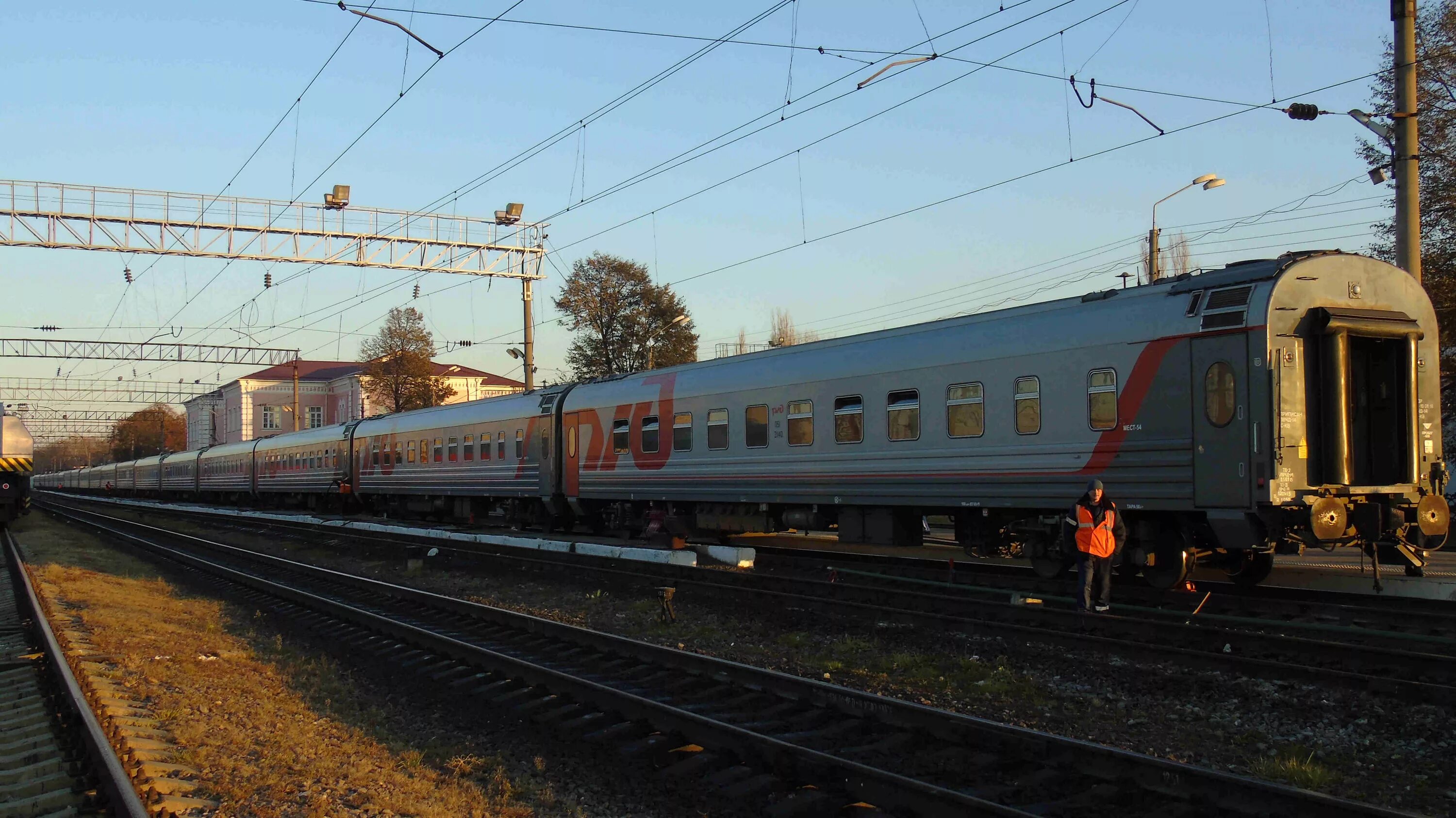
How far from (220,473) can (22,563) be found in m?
36.2

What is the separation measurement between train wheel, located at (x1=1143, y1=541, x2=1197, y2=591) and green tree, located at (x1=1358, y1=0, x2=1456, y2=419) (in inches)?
605

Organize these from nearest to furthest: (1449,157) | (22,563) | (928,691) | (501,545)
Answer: (928,691) < (22,563) < (501,545) < (1449,157)

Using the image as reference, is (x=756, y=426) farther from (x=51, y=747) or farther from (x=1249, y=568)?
(x=51, y=747)

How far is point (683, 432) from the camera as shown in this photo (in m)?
20.0

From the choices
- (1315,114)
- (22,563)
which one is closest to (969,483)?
(1315,114)

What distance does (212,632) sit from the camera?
12625 mm

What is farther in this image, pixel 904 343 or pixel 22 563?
pixel 22 563

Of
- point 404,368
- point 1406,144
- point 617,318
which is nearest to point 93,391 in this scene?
point 404,368

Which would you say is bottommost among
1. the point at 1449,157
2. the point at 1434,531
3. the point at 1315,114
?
the point at 1434,531

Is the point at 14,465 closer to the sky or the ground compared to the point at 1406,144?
closer to the ground

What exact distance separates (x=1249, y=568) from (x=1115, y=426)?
246 cm

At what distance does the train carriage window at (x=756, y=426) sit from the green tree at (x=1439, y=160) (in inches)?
615

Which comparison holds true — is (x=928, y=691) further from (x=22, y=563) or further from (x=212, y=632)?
(x=22, y=563)

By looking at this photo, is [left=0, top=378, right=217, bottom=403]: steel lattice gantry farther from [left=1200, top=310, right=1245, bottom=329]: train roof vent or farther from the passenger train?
[left=1200, top=310, right=1245, bottom=329]: train roof vent
